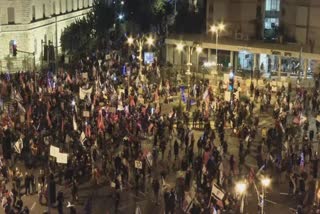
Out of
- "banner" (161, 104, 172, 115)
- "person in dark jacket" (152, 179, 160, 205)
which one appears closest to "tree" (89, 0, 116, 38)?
"banner" (161, 104, 172, 115)

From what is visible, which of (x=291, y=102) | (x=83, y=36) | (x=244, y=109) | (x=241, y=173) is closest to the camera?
(x=241, y=173)

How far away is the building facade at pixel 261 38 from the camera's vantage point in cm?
6228

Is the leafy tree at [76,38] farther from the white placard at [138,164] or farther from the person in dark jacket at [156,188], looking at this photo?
the person in dark jacket at [156,188]

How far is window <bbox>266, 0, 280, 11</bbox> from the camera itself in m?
69.4

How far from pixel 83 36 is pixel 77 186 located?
41.4 meters

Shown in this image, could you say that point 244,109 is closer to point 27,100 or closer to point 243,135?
point 243,135

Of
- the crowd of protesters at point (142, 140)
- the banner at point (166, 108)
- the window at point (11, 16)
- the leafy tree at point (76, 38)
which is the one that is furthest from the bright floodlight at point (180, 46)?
the window at point (11, 16)

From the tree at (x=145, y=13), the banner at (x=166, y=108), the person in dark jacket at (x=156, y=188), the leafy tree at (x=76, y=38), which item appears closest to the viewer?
the person in dark jacket at (x=156, y=188)

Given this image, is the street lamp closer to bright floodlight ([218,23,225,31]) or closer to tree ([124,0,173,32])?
bright floodlight ([218,23,225,31])

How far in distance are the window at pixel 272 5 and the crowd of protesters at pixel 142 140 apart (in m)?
20.5

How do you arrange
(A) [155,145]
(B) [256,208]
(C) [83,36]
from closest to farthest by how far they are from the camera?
1. (B) [256,208]
2. (A) [155,145]
3. (C) [83,36]

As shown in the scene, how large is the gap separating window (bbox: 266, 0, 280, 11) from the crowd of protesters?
2051 centimetres

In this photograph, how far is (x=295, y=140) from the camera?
37750mm

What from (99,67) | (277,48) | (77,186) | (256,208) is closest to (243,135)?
(256,208)
